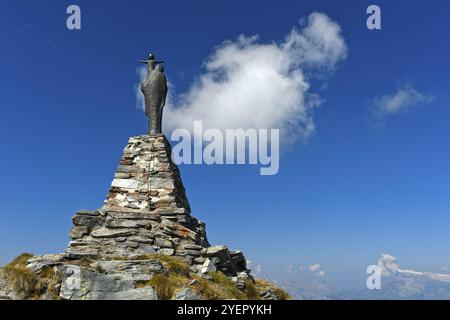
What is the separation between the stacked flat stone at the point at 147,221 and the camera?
54.9 feet

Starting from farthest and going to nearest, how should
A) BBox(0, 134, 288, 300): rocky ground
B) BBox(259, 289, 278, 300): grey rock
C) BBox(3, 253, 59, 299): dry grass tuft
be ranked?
BBox(259, 289, 278, 300): grey rock, BBox(3, 253, 59, 299): dry grass tuft, BBox(0, 134, 288, 300): rocky ground

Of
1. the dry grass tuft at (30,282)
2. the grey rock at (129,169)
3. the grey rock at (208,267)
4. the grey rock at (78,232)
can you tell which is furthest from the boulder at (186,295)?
the grey rock at (129,169)

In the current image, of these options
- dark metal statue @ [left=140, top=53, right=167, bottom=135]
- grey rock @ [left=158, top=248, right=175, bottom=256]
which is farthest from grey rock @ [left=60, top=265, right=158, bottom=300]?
dark metal statue @ [left=140, top=53, right=167, bottom=135]

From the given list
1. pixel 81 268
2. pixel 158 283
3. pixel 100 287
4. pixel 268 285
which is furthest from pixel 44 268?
pixel 268 285

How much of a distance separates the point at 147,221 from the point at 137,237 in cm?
110

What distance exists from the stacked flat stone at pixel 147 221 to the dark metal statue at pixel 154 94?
4.06ft

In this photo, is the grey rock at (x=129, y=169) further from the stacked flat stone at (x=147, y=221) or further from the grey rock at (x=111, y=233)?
the grey rock at (x=111, y=233)

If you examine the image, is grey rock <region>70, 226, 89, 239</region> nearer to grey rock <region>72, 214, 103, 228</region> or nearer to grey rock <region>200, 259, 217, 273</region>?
grey rock <region>72, 214, 103, 228</region>

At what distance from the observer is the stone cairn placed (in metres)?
13.0

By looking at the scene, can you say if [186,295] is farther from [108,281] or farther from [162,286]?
[108,281]

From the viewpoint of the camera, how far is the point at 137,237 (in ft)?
56.1
